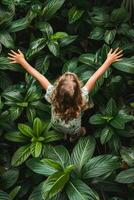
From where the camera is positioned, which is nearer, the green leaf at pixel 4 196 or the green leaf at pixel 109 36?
the green leaf at pixel 4 196

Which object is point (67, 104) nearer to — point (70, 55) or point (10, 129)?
point (10, 129)

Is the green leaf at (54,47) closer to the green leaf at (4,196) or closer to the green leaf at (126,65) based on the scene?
the green leaf at (126,65)

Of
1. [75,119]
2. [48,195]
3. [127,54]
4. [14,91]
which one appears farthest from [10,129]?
[127,54]

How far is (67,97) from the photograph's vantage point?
3.43 meters

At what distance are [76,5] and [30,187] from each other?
1946 millimetres

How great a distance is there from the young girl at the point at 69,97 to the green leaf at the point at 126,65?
56 mm

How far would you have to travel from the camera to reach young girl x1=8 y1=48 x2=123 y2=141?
11.2 ft

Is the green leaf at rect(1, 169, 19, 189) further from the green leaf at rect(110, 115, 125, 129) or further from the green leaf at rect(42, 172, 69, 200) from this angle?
the green leaf at rect(110, 115, 125, 129)

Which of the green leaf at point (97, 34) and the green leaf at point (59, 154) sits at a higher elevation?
the green leaf at point (97, 34)

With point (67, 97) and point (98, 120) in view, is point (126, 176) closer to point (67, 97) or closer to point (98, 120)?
point (98, 120)

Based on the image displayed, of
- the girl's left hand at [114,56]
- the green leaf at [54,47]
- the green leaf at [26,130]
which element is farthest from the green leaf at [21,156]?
the girl's left hand at [114,56]

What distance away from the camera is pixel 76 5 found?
470 centimetres

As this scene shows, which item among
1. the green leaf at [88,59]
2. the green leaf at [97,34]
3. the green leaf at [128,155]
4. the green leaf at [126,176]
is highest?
the green leaf at [97,34]

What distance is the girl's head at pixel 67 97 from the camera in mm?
3406
